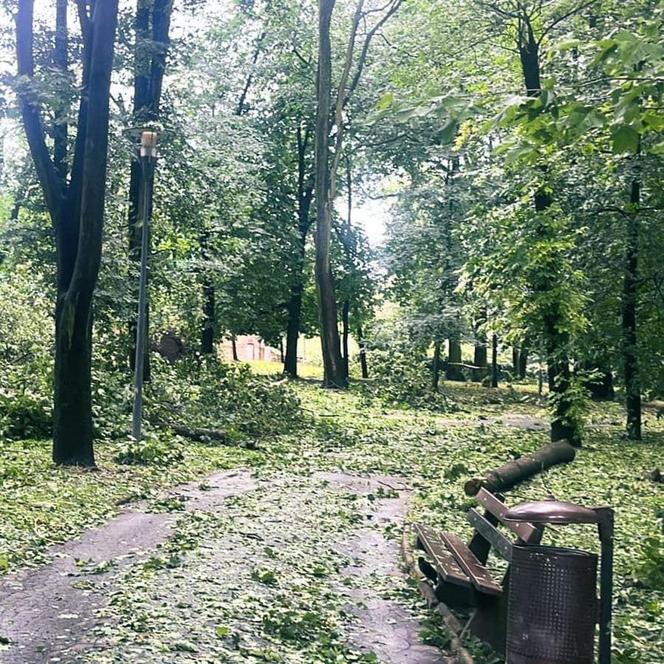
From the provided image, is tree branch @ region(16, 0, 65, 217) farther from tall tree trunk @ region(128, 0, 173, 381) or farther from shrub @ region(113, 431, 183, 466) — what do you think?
tall tree trunk @ region(128, 0, 173, 381)

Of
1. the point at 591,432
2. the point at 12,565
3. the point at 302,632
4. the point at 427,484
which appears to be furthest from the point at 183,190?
the point at 302,632

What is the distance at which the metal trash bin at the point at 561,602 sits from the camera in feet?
15.5

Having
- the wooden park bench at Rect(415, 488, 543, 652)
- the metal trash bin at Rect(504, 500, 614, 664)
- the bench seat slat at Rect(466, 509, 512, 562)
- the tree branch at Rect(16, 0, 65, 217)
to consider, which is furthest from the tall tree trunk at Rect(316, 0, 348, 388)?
the metal trash bin at Rect(504, 500, 614, 664)

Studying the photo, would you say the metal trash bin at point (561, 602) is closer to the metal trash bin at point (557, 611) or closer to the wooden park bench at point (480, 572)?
the metal trash bin at point (557, 611)

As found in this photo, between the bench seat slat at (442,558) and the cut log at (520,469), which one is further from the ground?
the bench seat slat at (442,558)

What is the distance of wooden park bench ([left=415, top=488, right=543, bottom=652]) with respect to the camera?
210 inches

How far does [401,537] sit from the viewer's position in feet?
29.2

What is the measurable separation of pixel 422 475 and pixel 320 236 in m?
13.6

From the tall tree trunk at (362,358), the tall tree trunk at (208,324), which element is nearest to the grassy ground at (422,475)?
the tall tree trunk at (208,324)

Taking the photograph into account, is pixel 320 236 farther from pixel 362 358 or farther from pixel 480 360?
pixel 480 360

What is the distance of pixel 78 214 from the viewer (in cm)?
1172

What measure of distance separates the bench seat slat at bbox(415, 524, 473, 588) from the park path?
0.42m

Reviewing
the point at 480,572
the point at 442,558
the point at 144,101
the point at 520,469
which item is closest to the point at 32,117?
the point at 144,101

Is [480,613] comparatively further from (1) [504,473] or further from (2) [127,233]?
(2) [127,233]
